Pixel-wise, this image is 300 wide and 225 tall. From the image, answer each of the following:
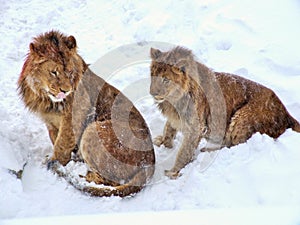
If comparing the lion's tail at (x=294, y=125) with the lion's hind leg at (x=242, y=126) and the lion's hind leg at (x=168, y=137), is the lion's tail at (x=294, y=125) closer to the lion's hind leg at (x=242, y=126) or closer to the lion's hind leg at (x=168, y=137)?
the lion's hind leg at (x=242, y=126)

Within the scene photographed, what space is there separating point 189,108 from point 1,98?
275cm

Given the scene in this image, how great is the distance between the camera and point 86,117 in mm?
5430

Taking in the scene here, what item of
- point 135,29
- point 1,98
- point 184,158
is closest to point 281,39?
point 135,29

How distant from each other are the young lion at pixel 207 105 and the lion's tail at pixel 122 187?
0.56 meters

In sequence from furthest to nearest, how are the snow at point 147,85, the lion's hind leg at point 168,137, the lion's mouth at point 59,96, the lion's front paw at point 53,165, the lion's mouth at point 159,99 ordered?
the lion's hind leg at point 168,137 → the lion's mouth at point 159,99 → the lion's front paw at point 53,165 → the lion's mouth at point 59,96 → the snow at point 147,85

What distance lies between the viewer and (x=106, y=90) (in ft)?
18.2

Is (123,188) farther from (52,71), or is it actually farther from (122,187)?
(52,71)

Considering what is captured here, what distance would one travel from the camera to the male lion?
4980mm

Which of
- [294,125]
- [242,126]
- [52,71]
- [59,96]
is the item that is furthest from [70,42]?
[294,125]

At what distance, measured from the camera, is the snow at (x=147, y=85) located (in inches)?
191

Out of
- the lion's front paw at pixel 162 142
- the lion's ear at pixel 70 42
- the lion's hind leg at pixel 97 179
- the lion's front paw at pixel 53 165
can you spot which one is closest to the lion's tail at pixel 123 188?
the lion's hind leg at pixel 97 179

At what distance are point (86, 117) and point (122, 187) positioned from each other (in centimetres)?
103

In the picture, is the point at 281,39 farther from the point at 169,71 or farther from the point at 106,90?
the point at 106,90

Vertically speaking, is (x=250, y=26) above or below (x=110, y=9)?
below
